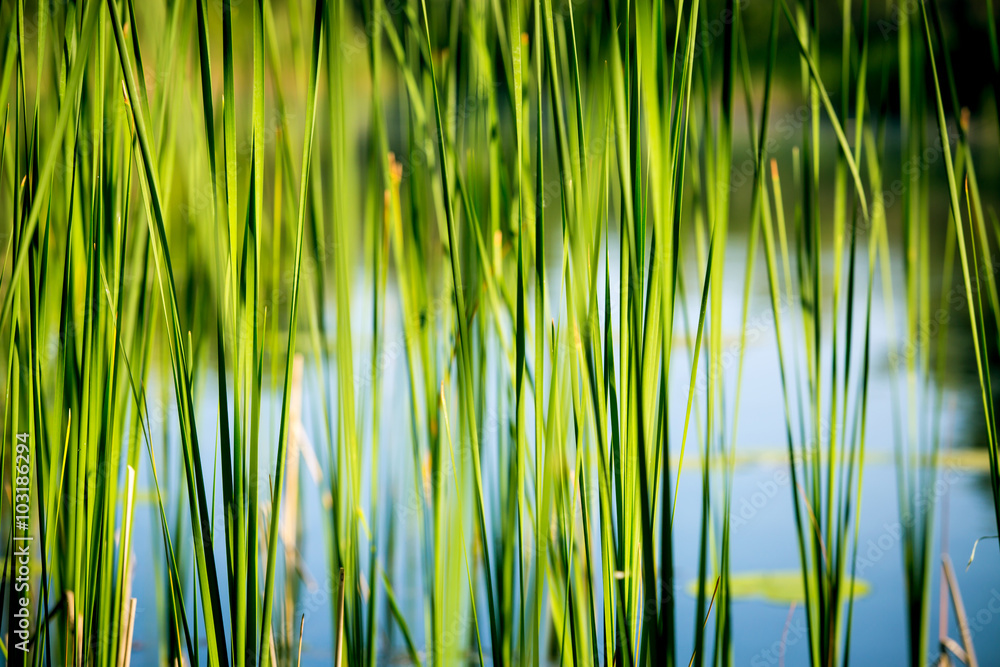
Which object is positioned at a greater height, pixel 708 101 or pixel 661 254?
pixel 708 101

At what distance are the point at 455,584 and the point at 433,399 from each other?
0.19 meters

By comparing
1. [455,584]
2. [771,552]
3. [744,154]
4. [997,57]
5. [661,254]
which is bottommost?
[771,552]

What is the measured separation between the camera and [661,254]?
1.34 feet

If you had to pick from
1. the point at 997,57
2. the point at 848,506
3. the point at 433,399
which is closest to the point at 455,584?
the point at 433,399

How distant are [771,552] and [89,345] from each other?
1.06 metres

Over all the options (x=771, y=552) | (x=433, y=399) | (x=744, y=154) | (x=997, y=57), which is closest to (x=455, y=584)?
(x=433, y=399)

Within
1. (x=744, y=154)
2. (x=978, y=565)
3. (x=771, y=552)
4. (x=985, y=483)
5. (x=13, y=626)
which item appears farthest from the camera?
(x=744, y=154)

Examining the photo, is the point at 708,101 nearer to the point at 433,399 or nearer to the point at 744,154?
the point at 433,399

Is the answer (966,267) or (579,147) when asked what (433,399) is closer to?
(579,147)

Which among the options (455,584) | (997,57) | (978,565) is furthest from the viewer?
(978,565)

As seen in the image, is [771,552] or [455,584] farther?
[771,552]

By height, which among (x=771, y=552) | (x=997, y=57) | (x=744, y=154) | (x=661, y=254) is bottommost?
(x=771, y=552)

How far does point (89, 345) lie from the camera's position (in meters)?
0.46

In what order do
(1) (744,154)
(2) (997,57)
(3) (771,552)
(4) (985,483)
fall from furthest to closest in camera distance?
1. (1) (744,154)
2. (4) (985,483)
3. (3) (771,552)
4. (2) (997,57)
